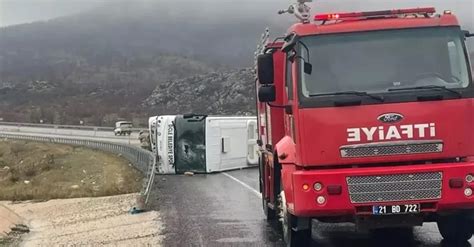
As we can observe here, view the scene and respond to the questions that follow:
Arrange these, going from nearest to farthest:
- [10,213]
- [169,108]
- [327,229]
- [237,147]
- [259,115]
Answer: [327,229]
[259,115]
[10,213]
[237,147]
[169,108]

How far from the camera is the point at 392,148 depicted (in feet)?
25.3

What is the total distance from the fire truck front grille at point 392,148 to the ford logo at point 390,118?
0.24m

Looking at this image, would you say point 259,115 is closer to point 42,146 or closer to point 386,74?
point 386,74

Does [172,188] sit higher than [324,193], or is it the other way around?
[324,193]

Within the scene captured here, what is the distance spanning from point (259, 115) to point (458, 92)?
5213mm

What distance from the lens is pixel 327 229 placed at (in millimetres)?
11195

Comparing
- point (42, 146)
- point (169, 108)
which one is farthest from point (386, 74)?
point (169, 108)

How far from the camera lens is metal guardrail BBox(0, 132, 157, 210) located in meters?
18.6

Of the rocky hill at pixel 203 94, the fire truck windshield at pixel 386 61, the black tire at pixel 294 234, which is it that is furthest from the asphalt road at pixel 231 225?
the rocky hill at pixel 203 94

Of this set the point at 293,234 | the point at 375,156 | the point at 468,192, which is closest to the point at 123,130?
the point at 293,234

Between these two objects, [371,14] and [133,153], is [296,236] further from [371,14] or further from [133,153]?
[133,153]

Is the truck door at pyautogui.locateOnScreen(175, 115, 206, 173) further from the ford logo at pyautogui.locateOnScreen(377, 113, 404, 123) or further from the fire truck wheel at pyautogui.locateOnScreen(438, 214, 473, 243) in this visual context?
the ford logo at pyautogui.locateOnScreen(377, 113, 404, 123)

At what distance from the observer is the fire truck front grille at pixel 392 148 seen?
770 cm

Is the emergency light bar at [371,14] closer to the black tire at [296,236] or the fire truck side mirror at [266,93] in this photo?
the fire truck side mirror at [266,93]
